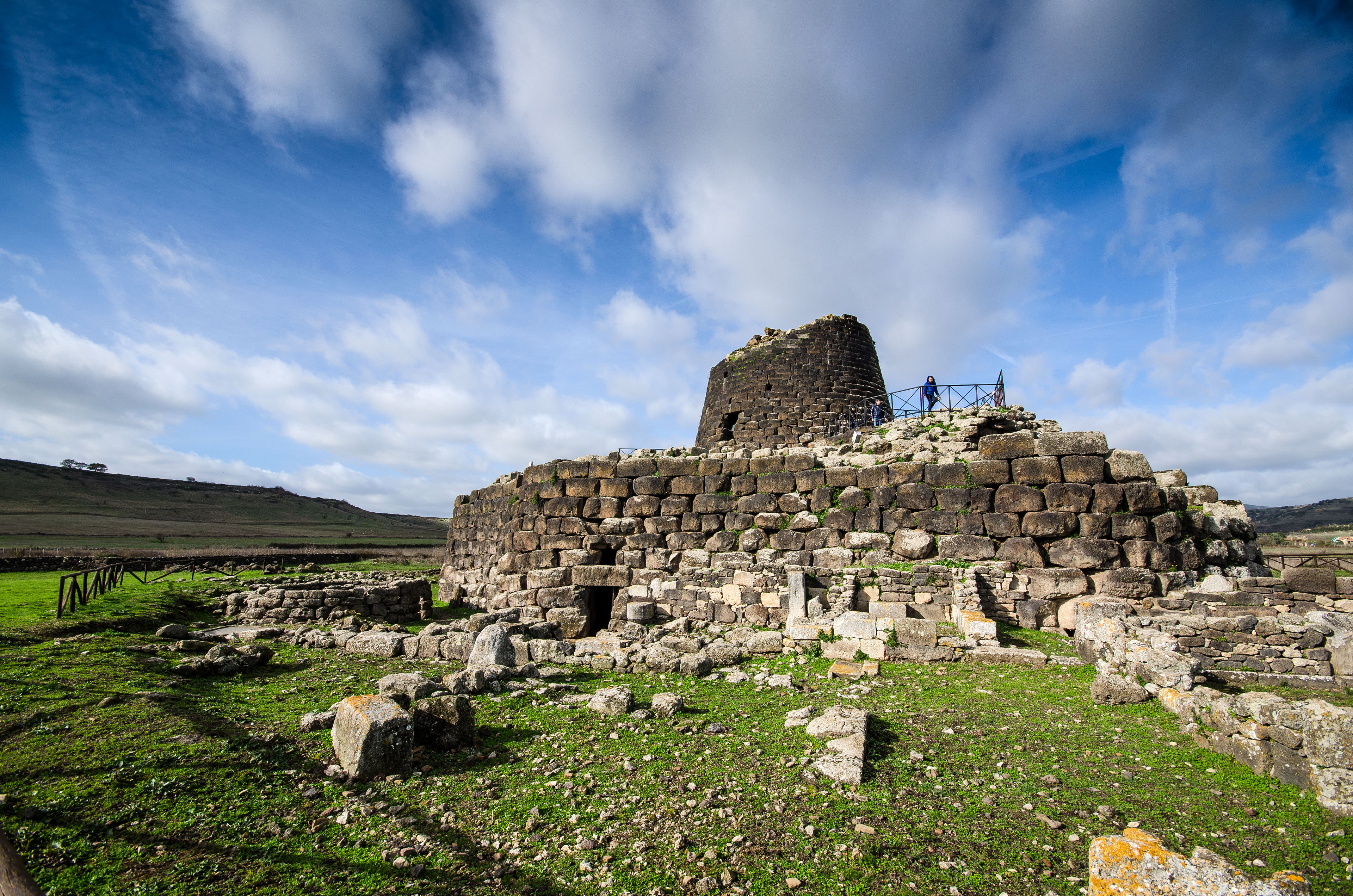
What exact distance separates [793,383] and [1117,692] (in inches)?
621

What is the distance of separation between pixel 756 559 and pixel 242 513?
97.0 meters

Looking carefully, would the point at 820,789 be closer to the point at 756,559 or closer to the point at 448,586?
the point at 756,559

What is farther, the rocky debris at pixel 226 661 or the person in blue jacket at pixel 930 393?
the person in blue jacket at pixel 930 393

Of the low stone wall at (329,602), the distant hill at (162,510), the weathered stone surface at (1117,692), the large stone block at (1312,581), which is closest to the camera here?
the weathered stone surface at (1117,692)

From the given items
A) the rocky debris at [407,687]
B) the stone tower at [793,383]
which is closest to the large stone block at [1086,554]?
the rocky debris at [407,687]

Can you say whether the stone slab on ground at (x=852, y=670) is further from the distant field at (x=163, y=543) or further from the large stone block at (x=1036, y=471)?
the distant field at (x=163, y=543)

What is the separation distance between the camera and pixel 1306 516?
77.6 metres

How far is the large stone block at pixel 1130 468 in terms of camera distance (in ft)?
28.1

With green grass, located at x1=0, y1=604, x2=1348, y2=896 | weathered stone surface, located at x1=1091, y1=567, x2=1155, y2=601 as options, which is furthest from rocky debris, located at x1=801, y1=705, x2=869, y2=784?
weathered stone surface, located at x1=1091, y1=567, x2=1155, y2=601

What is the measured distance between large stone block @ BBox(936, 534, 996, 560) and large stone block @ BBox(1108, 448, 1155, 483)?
1969 mm

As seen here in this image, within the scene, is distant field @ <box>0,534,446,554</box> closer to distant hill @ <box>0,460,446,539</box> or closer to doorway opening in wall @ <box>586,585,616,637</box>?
distant hill @ <box>0,460,446,539</box>

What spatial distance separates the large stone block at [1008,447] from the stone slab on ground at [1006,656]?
3035 millimetres

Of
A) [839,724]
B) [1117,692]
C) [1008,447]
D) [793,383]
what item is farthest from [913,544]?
[793,383]

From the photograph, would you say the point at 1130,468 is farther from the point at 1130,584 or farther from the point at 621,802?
the point at 621,802
